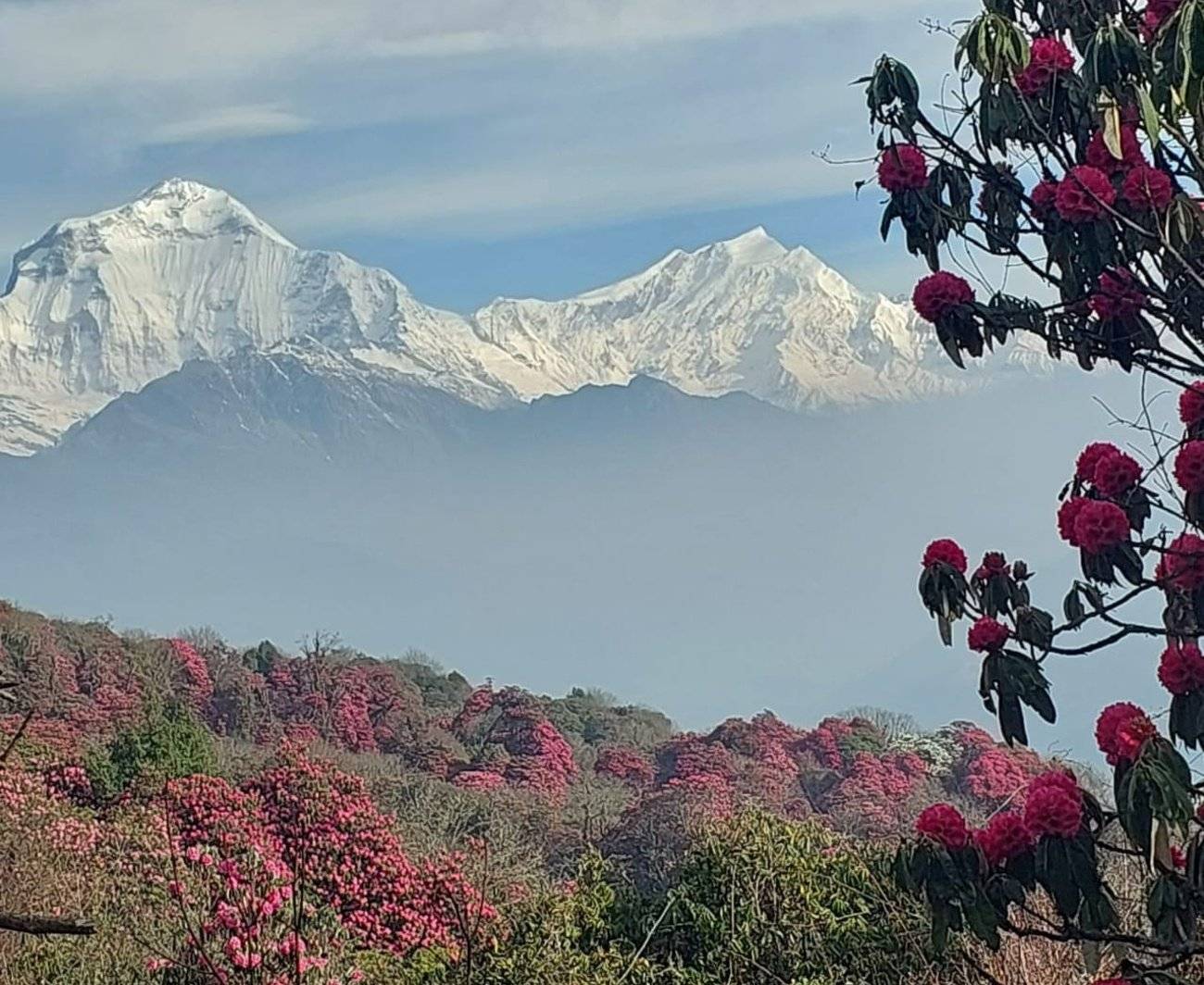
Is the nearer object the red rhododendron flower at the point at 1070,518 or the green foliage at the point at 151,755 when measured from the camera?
the red rhododendron flower at the point at 1070,518

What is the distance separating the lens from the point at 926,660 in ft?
650

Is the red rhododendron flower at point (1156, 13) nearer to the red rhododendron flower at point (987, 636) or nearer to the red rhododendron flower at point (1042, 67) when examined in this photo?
the red rhododendron flower at point (1042, 67)

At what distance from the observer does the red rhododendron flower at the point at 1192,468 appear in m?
2.78

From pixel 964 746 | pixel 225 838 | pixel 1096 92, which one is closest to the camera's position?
pixel 1096 92

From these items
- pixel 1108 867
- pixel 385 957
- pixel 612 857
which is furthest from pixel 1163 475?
pixel 612 857

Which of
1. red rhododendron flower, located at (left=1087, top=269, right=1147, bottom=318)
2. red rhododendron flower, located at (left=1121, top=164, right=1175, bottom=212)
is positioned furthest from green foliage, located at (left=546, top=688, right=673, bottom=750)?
red rhododendron flower, located at (left=1121, top=164, right=1175, bottom=212)

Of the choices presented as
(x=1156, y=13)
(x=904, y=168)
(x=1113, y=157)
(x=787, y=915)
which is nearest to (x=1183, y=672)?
(x=1113, y=157)

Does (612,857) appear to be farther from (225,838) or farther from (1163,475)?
(1163,475)

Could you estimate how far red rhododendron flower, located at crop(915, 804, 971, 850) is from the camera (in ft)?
9.21

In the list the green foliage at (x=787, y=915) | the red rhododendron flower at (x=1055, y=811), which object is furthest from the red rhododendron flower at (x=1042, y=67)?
the green foliage at (x=787, y=915)

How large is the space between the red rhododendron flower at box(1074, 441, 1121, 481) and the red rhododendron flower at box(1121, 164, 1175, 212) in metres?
0.47

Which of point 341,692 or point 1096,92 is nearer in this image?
point 1096,92

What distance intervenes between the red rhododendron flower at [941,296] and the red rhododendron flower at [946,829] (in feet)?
3.45

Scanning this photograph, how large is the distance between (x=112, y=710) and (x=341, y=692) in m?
5.12
